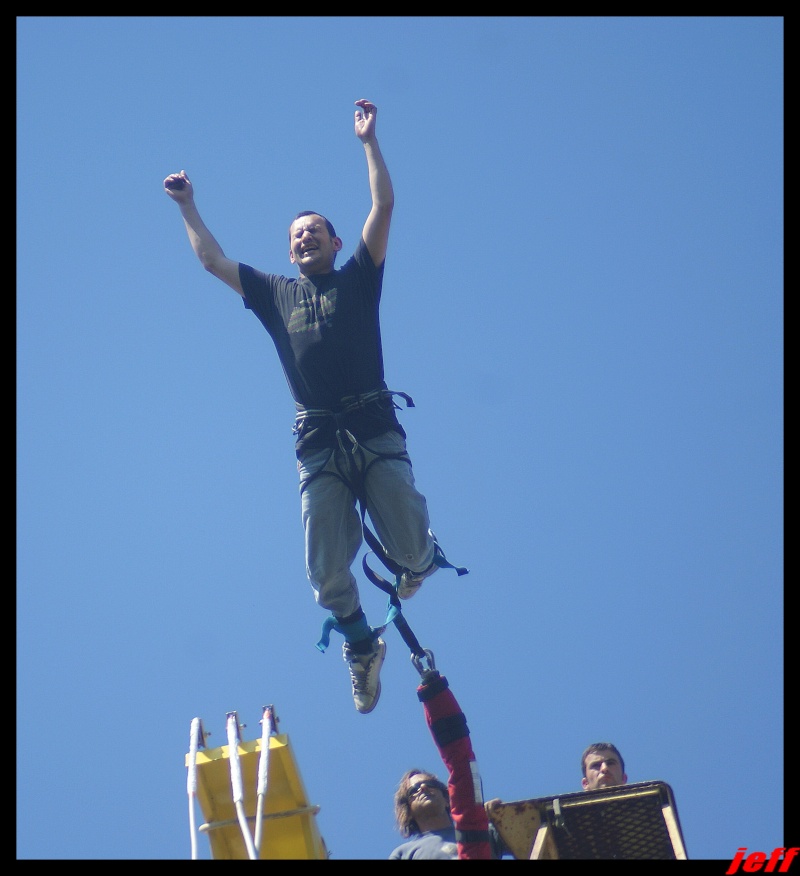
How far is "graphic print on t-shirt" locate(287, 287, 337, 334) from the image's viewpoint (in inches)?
218

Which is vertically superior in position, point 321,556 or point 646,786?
point 321,556

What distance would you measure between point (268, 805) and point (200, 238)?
3.04m

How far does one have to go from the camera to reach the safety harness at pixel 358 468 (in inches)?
215

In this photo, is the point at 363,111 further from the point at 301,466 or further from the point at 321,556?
the point at 321,556

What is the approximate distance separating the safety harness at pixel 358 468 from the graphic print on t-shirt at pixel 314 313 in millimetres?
397

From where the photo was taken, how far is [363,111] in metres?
5.68

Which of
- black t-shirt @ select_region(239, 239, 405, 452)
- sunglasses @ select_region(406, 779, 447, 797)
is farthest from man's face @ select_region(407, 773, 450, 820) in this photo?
black t-shirt @ select_region(239, 239, 405, 452)

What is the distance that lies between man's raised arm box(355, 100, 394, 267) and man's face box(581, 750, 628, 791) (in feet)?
9.79

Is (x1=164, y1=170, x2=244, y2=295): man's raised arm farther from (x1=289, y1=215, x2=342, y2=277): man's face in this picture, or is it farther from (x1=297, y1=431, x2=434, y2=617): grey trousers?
(x1=297, y1=431, x2=434, y2=617): grey trousers
